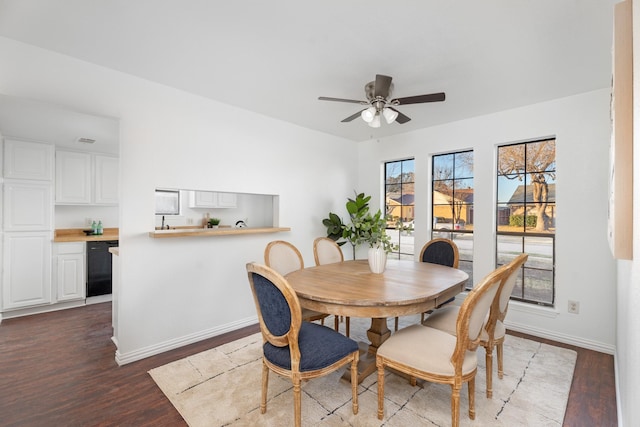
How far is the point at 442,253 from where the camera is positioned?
3.30 m

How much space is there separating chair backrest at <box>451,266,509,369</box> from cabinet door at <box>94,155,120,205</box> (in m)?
5.24

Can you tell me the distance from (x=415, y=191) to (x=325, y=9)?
3018 millimetres

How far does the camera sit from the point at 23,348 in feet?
9.50

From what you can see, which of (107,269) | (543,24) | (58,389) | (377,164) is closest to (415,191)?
(377,164)

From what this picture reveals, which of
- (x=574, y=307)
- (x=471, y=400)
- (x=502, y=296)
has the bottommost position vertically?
(x=471, y=400)

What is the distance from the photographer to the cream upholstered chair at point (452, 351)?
164 cm

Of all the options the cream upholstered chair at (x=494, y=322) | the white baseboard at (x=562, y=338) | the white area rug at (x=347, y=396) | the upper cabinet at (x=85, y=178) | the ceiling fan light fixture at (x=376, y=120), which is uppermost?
the ceiling fan light fixture at (x=376, y=120)

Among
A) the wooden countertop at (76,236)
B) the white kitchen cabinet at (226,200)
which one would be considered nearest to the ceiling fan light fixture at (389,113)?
the white kitchen cabinet at (226,200)

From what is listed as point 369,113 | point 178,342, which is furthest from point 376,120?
point 178,342

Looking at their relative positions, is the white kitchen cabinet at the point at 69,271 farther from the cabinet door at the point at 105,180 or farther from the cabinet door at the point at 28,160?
the cabinet door at the point at 28,160

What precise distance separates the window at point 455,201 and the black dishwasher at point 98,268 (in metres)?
4.89

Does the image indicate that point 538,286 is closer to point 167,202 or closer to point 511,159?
point 511,159

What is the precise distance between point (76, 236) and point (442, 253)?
5.21 m

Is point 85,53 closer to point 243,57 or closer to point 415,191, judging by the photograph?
point 243,57
